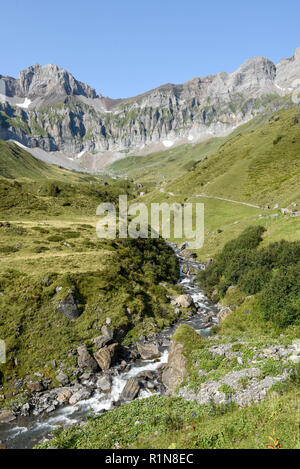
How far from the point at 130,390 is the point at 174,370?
4.99 m

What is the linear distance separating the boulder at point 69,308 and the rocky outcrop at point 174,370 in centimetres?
1532

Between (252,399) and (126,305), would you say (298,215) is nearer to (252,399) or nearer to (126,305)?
(126,305)

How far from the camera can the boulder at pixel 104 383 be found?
2859cm

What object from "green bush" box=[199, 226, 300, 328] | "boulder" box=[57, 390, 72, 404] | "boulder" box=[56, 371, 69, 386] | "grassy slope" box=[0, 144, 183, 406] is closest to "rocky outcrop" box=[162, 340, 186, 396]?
"grassy slope" box=[0, 144, 183, 406]

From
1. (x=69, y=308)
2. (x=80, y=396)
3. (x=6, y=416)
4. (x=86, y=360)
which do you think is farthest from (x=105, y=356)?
(x=6, y=416)

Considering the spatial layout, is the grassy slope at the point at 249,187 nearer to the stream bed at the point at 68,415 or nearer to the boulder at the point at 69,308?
the stream bed at the point at 68,415

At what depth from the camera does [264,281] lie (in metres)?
41.6

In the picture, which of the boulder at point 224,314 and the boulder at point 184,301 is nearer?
the boulder at point 224,314

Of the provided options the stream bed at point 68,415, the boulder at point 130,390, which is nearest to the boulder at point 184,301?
the stream bed at point 68,415

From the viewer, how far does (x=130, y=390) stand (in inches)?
1085

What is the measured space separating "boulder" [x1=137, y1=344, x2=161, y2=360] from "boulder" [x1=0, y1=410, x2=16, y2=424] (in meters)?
15.4

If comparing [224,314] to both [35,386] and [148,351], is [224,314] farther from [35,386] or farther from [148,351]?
[35,386]

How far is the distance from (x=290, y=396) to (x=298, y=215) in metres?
56.9

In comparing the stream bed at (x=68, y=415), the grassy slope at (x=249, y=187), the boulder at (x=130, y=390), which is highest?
the grassy slope at (x=249, y=187)
